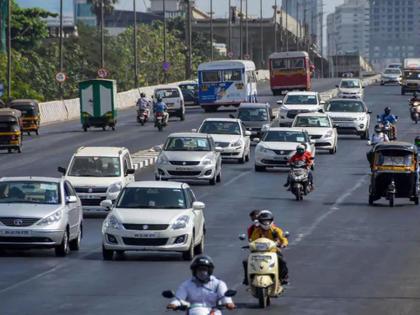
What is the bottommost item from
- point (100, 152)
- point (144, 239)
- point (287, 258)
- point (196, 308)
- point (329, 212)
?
point (329, 212)

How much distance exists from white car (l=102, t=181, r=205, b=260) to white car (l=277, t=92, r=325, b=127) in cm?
4258

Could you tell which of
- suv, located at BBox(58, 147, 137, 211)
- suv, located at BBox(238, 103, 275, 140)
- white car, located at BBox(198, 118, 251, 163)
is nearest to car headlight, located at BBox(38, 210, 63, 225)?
suv, located at BBox(58, 147, 137, 211)

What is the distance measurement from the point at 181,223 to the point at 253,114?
1476 inches

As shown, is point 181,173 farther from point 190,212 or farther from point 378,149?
point 190,212

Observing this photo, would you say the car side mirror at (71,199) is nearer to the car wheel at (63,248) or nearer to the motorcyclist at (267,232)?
the car wheel at (63,248)

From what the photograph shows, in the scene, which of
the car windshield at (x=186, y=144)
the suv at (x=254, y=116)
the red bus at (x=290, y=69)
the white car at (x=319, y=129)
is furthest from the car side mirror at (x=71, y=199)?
the red bus at (x=290, y=69)

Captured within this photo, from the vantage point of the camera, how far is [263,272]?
62.6ft

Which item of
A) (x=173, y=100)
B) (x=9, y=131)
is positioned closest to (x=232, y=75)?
(x=173, y=100)

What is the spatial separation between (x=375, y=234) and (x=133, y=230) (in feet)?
24.0

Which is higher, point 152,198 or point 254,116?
point 152,198

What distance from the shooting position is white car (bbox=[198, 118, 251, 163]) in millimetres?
51969

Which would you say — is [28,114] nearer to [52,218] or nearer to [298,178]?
[298,178]

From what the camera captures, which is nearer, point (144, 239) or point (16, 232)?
point (144, 239)

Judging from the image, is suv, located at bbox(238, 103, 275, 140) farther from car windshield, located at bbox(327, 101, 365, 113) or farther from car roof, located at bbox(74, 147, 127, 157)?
car roof, located at bbox(74, 147, 127, 157)
